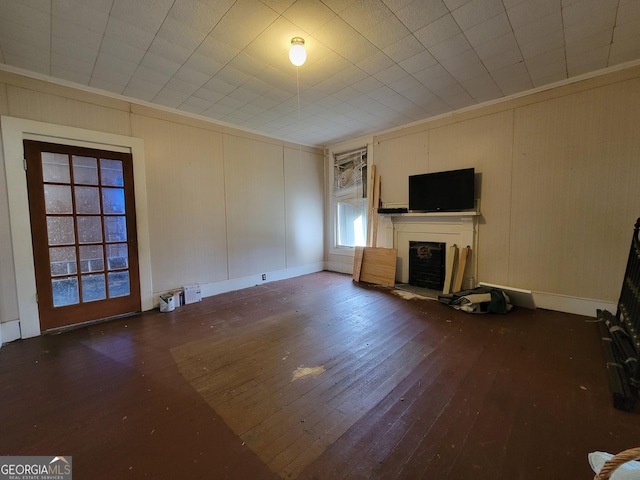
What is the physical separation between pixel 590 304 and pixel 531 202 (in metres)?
1.42

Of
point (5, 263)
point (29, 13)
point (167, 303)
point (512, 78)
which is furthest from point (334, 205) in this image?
point (5, 263)

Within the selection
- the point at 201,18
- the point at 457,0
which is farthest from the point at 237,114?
the point at 457,0

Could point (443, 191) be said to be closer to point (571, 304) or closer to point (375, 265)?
point (375, 265)

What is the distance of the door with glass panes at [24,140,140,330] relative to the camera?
10.00ft

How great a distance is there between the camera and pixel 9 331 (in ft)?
9.41

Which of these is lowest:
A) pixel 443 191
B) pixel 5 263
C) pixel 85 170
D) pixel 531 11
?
pixel 5 263

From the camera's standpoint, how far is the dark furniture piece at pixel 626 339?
5.96 ft

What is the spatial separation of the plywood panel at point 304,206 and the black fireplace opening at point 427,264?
7.30 feet

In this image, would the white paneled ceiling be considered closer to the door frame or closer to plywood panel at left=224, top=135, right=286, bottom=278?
the door frame

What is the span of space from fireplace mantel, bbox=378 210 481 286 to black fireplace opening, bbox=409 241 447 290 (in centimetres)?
10

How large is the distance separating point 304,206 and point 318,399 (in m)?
4.41

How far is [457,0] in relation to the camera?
1993 millimetres

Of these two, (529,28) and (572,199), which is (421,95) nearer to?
(529,28)

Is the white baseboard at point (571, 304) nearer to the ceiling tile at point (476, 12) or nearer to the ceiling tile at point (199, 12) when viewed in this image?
the ceiling tile at point (476, 12)
